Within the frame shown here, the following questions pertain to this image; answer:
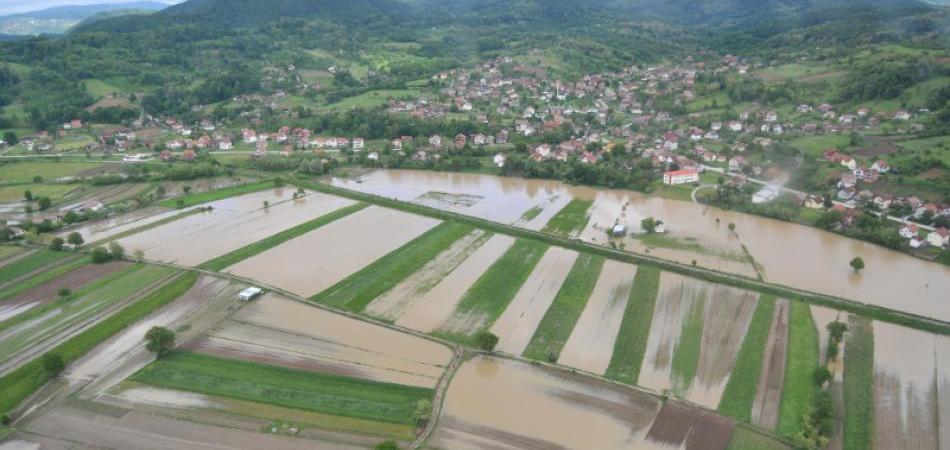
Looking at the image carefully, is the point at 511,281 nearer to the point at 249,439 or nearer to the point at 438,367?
the point at 438,367

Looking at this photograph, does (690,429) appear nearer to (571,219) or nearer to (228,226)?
(571,219)

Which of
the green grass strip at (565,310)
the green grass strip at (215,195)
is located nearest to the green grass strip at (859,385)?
the green grass strip at (565,310)

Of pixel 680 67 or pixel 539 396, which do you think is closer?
pixel 539 396

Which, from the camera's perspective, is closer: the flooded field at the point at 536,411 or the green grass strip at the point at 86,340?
the flooded field at the point at 536,411

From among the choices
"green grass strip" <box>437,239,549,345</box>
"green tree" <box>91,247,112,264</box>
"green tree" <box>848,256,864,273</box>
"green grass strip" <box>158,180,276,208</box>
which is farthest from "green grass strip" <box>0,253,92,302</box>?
"green tree" <box>848,256,864,273</box>

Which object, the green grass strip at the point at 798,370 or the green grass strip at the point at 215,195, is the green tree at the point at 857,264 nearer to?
the green grass strip at the point at 798,370

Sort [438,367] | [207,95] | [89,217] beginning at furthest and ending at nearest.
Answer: [207,95], [89,217], [438,367]

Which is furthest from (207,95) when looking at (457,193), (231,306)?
(231,306)

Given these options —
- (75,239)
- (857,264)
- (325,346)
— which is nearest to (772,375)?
(857,264)
